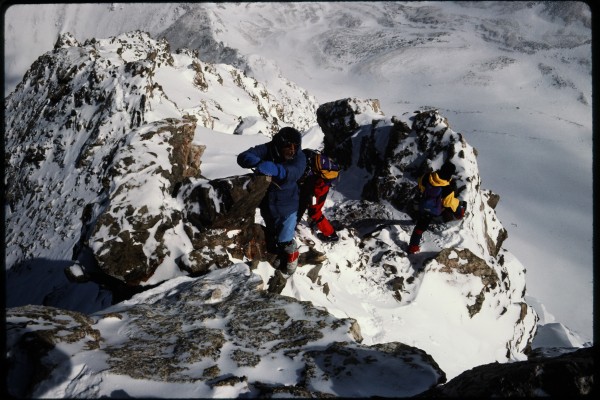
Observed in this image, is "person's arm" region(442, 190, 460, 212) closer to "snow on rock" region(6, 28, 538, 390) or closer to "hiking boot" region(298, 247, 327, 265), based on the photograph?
"snow on rock" region(6, 28, 538, 390)

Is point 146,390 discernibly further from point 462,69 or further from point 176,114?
point 462,69

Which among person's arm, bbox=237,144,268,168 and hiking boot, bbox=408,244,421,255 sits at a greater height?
person's arm, bbox=237,144,268,168

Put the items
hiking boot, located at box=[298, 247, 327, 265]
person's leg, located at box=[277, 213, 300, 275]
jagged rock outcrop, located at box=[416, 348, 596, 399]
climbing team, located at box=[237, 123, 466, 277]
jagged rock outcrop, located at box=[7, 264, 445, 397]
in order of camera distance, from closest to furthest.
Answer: jagged rock outcrop, located at box=[416, 348, 596, 399]
jagged rock outcrop, located at box=[7, 264, 445, 397]
climbing team, located at box=[237, 123, 466, 277]
person's leg, located at box=[277, 213, 300, 275]
hiking boot, located at box=[298, 247, 327, 265]

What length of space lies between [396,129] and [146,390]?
1049cm

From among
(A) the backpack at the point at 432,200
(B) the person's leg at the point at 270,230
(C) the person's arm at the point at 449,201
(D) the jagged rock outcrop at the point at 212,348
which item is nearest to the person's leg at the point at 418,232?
(A) the backpack at the point at 432,200

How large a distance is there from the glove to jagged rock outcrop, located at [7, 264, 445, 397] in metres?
1.75

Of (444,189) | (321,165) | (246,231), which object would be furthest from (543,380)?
(444,189)

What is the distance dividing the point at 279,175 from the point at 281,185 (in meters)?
0.37

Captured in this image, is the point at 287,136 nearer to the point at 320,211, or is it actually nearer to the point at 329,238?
the point at 320,211

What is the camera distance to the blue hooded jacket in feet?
17.9

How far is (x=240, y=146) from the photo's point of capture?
10812 millimetres

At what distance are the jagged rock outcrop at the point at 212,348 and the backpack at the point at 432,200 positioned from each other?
453 cm

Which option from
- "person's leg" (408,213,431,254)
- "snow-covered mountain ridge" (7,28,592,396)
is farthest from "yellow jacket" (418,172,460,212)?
"snow-covered mountain ridge" (7,28,592,396)

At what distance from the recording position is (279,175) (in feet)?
18.6
